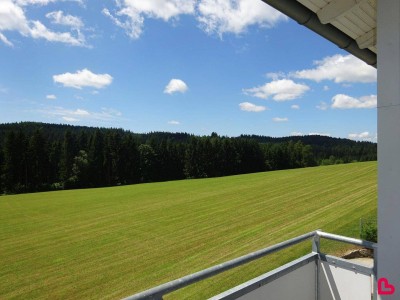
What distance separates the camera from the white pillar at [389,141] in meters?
2.14

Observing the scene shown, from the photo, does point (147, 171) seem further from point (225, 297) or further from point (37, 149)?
point (225, 297)

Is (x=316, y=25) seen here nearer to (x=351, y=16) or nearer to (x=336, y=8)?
(x=336, y=8)

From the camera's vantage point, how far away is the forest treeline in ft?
176

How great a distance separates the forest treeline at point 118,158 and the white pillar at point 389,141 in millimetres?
57042

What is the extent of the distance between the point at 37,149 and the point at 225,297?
6005 cm

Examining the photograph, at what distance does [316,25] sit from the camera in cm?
290

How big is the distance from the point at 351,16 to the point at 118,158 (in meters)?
62.6

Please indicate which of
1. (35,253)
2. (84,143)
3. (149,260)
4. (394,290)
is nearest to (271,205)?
(149,260)

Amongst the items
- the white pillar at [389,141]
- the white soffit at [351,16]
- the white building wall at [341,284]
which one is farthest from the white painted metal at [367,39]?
the white building wall at [341,284]

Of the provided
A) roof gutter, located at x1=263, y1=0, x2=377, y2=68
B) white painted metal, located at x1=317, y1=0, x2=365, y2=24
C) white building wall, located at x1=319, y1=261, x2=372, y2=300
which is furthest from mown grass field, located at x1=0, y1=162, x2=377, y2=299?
white painted metal, located at x1=317, y1=0, x2=365, y2=24

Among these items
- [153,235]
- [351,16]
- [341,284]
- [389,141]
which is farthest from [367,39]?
[153,235]

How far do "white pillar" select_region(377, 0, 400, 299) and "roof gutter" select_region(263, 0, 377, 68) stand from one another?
0.60 metres

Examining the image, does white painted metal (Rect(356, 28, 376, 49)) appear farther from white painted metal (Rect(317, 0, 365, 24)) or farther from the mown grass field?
the mown grass field

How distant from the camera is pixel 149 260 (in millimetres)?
14227
